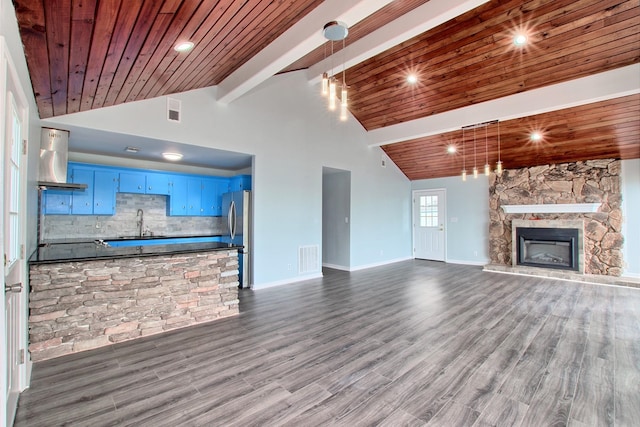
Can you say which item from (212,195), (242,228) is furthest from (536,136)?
(212,195)

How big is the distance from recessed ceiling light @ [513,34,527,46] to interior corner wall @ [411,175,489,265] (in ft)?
13.9

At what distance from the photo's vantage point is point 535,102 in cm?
507

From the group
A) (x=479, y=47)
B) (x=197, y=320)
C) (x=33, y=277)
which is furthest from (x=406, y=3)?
(x=33, y=277)

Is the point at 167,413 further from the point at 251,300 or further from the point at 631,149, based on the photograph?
the point at 631,149

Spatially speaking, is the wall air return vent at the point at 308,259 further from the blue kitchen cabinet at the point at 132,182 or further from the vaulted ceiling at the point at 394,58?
the blue kitchen cabinet at the point at 132,182

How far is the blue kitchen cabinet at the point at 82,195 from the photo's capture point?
4.98 metres

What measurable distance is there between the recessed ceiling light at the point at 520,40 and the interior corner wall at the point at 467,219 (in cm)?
425

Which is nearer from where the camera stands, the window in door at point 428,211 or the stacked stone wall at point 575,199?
the stacked stone wall at point 575,199

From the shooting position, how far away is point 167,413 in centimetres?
201

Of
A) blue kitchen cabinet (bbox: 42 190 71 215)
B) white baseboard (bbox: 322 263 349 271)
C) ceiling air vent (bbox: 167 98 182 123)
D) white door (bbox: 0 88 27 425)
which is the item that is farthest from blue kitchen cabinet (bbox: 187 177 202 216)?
white door (bbox: 0 88 27 425)

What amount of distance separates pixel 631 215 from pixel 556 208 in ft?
4.13

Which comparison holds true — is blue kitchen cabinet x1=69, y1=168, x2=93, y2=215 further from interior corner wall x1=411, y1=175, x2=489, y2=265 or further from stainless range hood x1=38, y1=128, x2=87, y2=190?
interior corner wall x1=411, y1=175, x2=489, y2=265

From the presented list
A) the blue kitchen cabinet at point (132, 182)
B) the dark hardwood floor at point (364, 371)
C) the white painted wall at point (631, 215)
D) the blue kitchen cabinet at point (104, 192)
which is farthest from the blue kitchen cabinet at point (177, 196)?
the white painted wall at point (631, 215)

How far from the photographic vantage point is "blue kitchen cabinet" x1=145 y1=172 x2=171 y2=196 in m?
5.73
